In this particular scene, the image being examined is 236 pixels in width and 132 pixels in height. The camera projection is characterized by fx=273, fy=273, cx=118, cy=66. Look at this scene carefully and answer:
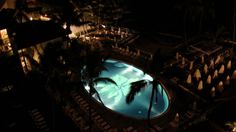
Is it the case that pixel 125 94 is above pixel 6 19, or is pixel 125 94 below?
below

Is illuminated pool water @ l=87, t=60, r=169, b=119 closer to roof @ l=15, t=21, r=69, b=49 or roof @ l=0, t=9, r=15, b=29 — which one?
roof @ l=15, t=21, r=69, b=49

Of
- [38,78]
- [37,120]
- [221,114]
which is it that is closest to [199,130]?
[221,114]

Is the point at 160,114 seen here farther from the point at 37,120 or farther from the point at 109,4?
the point at 109,4

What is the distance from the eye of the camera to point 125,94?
24766mm

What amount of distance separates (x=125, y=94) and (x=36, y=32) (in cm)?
978

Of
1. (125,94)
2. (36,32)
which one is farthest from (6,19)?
(125,94)

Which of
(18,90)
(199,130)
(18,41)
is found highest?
(18,41)

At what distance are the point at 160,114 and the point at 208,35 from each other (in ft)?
48.2

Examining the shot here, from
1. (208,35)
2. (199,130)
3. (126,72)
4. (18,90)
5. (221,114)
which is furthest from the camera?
(208,35)

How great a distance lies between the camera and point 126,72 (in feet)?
89.3

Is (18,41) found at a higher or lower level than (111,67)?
higher

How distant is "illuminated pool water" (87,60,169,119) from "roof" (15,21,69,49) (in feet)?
20.8

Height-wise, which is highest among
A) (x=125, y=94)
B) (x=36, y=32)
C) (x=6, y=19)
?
(x=6, y=19)

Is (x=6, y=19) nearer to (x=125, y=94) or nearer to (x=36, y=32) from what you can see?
(x=36, y=32)
